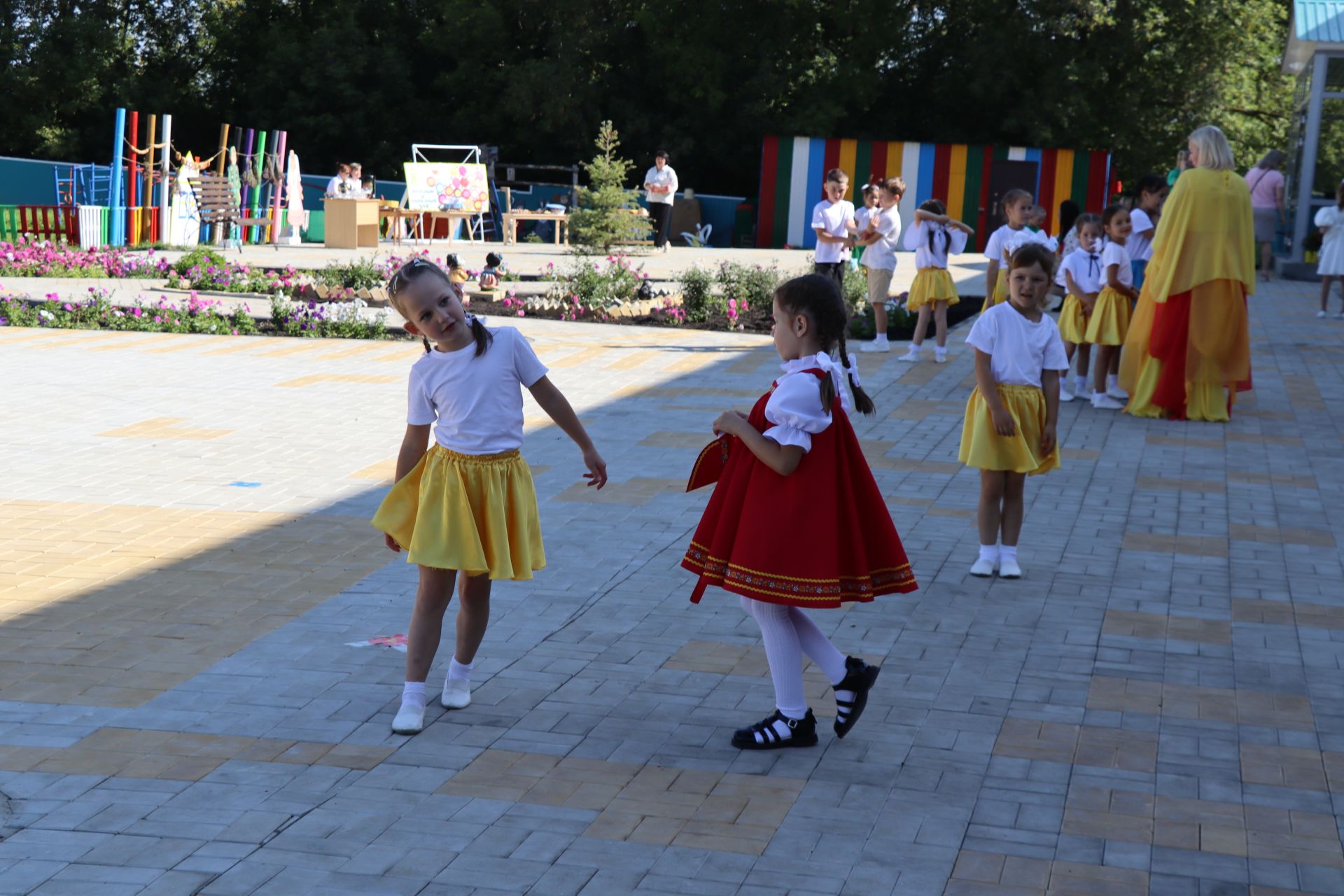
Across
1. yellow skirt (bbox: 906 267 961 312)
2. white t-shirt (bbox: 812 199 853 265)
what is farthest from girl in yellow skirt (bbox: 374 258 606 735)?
white t-shirt (bbox: 812 199 853 265)

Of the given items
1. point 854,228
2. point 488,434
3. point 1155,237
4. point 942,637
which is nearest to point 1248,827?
point 942,637

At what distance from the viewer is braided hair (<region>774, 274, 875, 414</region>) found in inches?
160

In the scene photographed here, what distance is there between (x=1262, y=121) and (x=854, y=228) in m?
28.7

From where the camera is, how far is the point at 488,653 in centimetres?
511

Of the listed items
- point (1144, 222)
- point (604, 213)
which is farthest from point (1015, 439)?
point (604, 213)

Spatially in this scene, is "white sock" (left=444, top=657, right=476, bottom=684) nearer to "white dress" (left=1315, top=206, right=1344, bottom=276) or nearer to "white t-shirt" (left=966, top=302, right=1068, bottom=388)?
"white t-shirt" (left=966, top=302, right=1068, bottom=388)

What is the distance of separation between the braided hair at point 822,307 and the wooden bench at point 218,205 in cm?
2200

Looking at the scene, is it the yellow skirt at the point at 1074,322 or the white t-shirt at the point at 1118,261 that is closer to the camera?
the white t-shirt at the point at 1118,261

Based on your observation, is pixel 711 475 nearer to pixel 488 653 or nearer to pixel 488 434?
pixel 488 434

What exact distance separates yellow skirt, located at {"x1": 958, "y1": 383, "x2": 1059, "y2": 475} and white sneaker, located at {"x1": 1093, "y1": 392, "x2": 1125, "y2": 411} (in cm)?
481

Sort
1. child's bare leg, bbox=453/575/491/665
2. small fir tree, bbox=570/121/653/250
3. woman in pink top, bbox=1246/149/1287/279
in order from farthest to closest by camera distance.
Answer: woman in pink top, bbox=1246/149/1287/279
small fir tree, bbox=570/121/653/250
child's bare leg, bbox=453/575/491/665

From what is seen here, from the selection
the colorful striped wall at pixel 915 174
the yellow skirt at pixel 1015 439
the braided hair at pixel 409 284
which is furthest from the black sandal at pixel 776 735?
the colorful striped wall at pixel 915 174

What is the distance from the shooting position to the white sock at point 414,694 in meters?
4.36

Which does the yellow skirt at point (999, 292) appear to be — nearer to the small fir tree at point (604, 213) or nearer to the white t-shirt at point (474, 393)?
the white t-shirt at point (474, 393)
